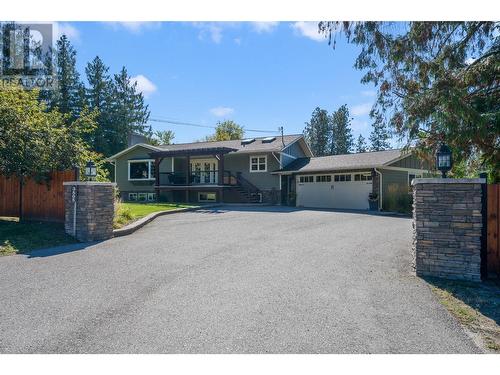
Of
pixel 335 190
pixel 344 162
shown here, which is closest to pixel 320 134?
pixel 344 162

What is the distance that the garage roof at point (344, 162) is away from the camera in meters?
20.2

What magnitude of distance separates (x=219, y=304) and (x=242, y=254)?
290 centimetres

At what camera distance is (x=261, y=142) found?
26.2m

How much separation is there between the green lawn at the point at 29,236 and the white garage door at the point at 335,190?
1558 centimetres

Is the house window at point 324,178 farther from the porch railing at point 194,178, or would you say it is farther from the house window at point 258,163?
the porch railing at point 194,178

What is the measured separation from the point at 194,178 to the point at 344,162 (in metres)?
10.4

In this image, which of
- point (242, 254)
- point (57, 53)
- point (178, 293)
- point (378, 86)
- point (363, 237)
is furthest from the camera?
point (57, 53)

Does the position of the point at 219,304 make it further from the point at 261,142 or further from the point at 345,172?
the point at 261,142

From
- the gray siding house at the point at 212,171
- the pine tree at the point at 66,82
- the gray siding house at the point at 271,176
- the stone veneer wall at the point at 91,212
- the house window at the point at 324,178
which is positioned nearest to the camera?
the stone veneer wall at the point at 91,212

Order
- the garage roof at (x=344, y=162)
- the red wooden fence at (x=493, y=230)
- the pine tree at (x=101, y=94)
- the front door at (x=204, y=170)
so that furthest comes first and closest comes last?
the pine tree at (x=101, y=94)
the front door at (x=204, y=170)
the garage roof at (x=344, y=162)
the red wooden fence at (x=493, y=230)

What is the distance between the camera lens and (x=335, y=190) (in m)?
21.8

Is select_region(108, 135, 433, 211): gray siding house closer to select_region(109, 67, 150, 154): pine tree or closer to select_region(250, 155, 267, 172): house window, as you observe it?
select_region(250, 155, 267, 172): house window

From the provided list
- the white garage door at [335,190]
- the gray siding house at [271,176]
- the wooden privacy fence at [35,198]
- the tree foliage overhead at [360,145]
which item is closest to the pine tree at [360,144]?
the tree foliage overhead at [360,145]
